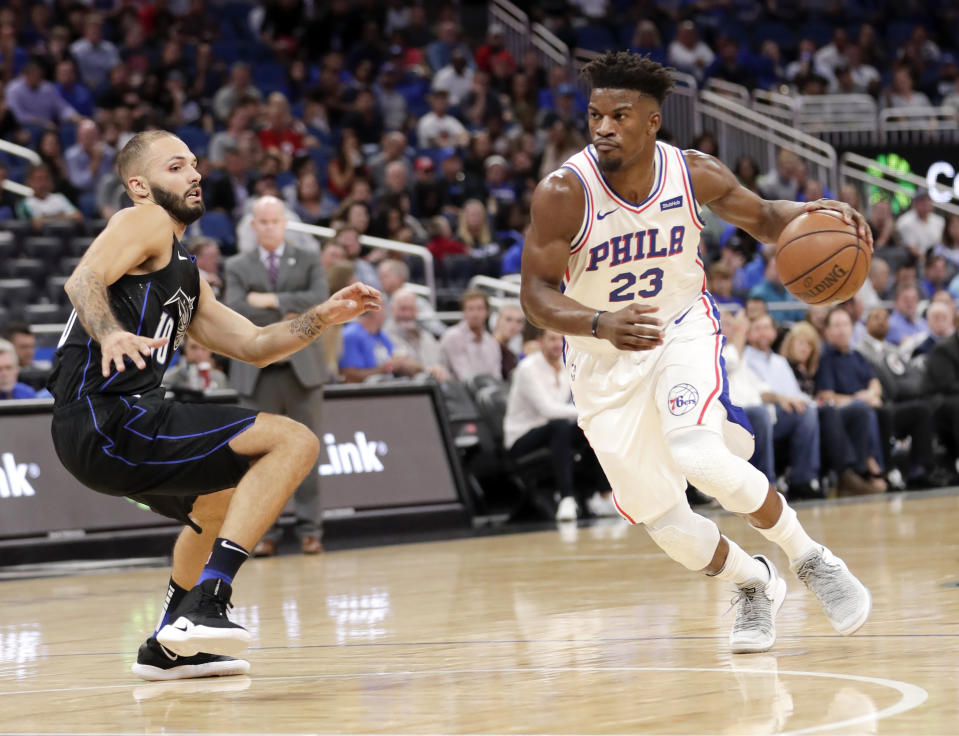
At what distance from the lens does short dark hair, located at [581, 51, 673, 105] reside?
4930mm

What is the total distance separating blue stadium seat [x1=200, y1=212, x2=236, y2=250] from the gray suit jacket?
421 cm

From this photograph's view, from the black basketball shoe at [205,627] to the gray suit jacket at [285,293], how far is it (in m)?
4.59

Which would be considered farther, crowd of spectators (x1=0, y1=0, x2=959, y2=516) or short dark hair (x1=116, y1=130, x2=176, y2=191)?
crowd of spectators (x1=0, y1=0, x2=959, y2=516)

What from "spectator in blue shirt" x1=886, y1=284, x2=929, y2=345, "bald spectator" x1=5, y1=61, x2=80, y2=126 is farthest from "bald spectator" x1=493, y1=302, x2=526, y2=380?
"bald spectator" x1=5, y1=61, x2=80, y2=126

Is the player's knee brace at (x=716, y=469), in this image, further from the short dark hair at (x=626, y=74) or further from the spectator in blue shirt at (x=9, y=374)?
the spectator in blue shirt at (x=9, y=374)

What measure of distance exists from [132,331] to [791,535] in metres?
2.13

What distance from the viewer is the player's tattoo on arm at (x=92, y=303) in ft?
13.9

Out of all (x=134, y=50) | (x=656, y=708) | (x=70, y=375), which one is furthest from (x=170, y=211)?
(x=134, y=50)

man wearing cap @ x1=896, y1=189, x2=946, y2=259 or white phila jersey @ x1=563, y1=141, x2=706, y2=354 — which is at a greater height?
man wearing cap @ x1=896, y1=189, x2=946, y2=259

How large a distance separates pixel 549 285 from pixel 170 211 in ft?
3.94

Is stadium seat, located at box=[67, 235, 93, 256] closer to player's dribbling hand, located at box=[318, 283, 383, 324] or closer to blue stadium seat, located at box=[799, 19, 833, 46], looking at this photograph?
player's dribbling hand, located at box=[318, 283, 383, 324]

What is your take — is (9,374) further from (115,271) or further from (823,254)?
(823,254)

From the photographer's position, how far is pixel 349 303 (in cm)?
468

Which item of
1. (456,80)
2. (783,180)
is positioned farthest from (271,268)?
(783,180)
